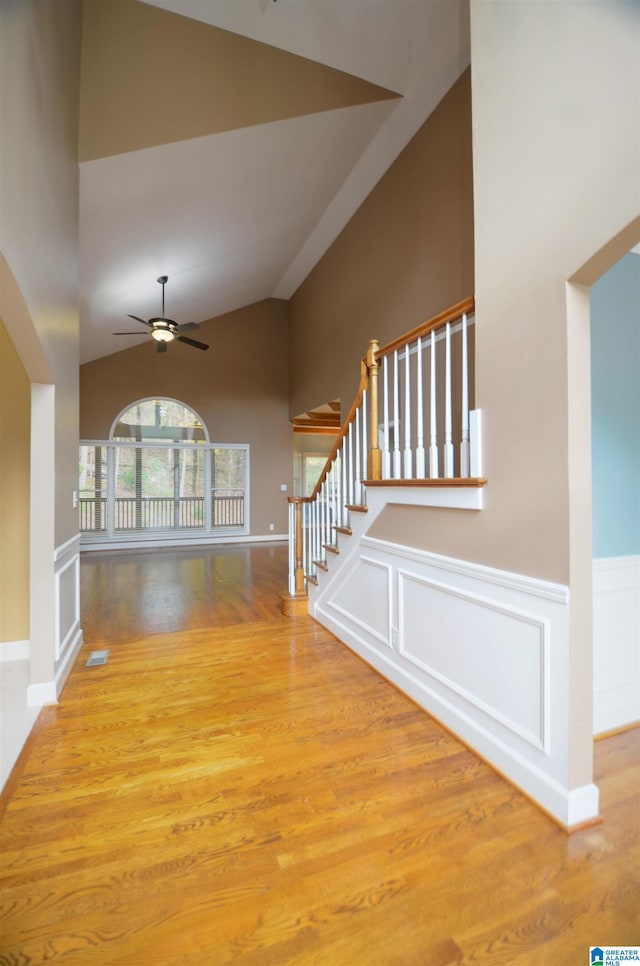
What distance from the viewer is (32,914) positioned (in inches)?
50.4

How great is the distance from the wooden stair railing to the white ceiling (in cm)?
237

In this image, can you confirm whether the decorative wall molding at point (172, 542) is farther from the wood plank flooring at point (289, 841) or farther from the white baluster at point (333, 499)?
the wood plank flooring at point (289, 841)

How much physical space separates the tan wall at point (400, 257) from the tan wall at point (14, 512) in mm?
3849

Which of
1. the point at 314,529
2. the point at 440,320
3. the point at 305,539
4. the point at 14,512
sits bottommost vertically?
the point at 305,539

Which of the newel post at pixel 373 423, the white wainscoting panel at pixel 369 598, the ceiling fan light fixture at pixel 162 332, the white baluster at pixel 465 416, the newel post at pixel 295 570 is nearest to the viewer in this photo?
the white baluster at pixel 465 416

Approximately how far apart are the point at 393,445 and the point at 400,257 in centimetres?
307

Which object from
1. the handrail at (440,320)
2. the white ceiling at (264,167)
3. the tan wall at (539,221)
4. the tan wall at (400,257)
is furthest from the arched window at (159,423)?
the tan wall at (539,221)

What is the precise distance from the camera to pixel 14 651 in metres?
3.12

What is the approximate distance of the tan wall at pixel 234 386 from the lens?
775cm

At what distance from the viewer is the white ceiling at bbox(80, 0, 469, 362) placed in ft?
11.5

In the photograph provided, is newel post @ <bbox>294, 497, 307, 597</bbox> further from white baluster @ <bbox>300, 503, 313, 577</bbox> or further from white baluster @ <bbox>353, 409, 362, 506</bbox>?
white baluster @ <bbox>353, 409, 362, 506</bbox>

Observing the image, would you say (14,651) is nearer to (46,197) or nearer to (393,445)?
(46,197)

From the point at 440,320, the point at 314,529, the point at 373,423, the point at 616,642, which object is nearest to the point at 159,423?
the point at 314,529

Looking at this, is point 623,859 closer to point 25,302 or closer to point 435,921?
point 435,921
